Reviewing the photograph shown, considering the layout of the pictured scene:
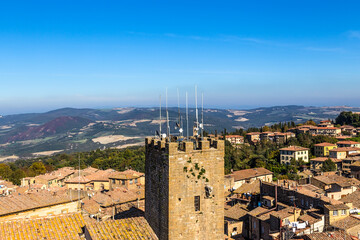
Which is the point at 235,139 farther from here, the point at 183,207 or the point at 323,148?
the point at 183,207

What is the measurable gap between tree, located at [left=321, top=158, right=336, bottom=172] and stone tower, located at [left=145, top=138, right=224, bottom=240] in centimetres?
6690

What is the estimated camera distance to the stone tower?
15.6 metres

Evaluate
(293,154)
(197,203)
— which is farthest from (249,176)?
(197,203)

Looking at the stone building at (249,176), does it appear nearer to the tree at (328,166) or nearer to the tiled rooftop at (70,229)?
the tree at (328,166)

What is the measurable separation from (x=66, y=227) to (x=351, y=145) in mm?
92389

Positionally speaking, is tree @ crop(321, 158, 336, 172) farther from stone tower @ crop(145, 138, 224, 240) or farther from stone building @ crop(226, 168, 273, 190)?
stone tower @ crop(145, 138, 224, 240)

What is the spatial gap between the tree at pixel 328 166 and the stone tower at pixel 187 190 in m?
66.9

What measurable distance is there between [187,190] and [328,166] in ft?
226

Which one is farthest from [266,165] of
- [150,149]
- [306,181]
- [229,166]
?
[150,149]

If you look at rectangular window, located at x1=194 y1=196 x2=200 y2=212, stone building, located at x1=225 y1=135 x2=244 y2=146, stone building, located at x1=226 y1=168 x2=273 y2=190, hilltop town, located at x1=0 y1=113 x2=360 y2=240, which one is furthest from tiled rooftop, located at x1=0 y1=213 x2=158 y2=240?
stone building, located at x1=225 y1=135 x2=244 y2=146

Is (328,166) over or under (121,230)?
under

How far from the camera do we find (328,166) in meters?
76.4

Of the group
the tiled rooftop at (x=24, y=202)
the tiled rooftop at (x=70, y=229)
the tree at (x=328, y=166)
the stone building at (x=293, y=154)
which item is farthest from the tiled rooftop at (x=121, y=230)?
the stone building at (x=293, y=154)

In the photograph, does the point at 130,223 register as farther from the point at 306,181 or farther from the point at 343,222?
the point at 306,181
